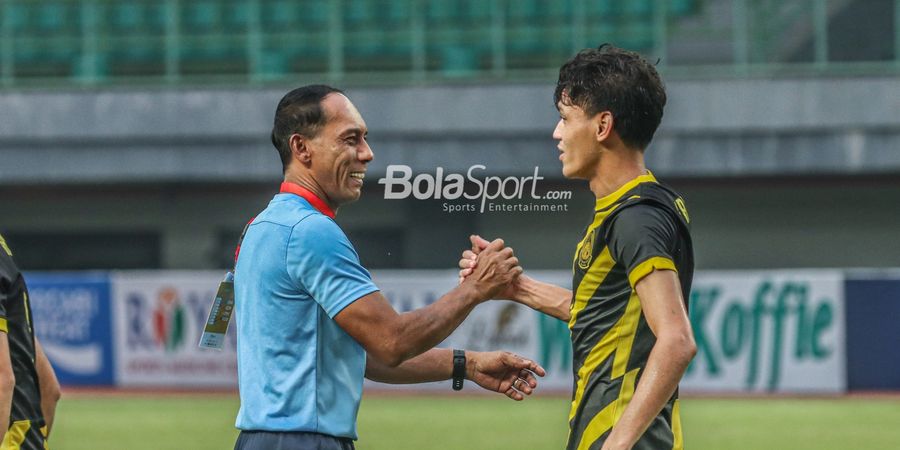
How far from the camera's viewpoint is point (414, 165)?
2733cm

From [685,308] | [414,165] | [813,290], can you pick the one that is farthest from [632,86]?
[414,165]

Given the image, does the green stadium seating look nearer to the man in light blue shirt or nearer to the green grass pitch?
the green grass pitch

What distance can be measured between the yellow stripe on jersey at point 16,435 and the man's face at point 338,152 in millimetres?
1458

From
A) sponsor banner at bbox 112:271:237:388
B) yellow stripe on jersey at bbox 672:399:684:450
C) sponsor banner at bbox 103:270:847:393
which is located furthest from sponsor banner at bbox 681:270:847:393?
yellow stripe on jersey at bbox 672:399:684:450

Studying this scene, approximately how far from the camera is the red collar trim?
4.52 m

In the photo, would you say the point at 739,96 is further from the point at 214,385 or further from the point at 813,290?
the point at 214,385

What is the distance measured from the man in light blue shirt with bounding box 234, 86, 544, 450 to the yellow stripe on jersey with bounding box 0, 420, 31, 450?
1.02m

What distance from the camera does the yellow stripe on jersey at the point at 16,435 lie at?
4.90m

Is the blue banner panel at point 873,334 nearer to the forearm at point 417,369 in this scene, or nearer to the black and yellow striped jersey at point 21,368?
the forearm at point 417,369

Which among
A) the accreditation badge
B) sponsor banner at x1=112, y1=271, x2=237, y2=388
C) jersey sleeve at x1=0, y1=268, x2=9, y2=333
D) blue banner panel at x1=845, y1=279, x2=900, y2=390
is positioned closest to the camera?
jersey sleeve at x1=0, y1=268, x2=9, y2=333

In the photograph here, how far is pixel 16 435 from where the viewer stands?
495 centimetres

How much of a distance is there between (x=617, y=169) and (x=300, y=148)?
1052 millimetres

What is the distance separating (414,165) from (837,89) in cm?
843

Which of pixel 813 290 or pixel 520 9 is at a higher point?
pixel 520 9
